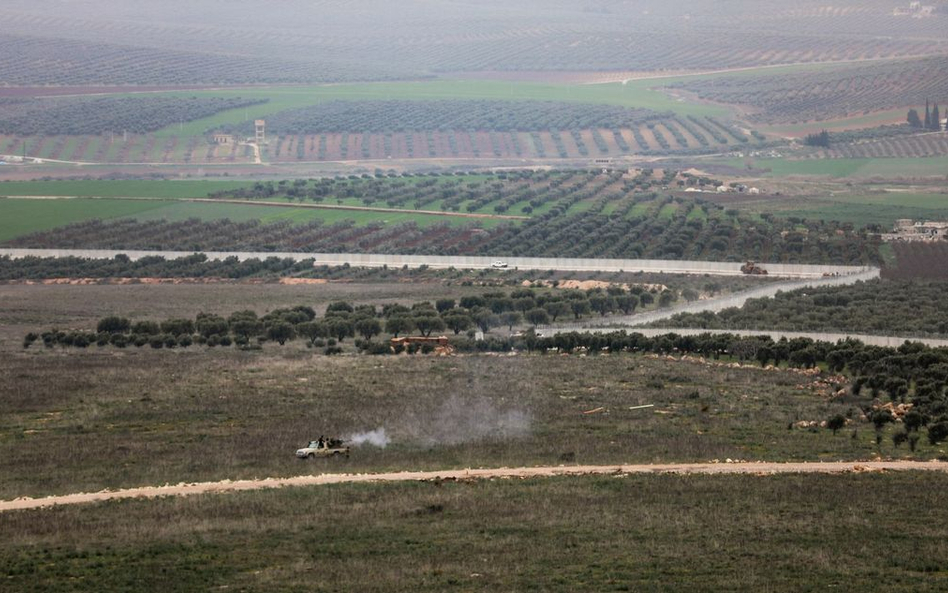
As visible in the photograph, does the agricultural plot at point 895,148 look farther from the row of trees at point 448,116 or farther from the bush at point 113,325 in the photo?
the bush at point 113,325

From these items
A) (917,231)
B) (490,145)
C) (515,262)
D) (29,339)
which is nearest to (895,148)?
(490,145)

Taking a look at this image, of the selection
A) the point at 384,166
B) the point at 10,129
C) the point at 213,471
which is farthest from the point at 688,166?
the point at 213,471

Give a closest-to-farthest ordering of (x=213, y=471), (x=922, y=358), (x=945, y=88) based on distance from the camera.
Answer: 1. (x=213, y=471)
2. (x=922, y=358)
3. (x=945, y=88)

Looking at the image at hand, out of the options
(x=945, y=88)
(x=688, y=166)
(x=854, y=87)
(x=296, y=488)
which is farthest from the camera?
(x=854, y=87)

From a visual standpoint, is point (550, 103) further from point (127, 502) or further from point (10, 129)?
point (127, 502)

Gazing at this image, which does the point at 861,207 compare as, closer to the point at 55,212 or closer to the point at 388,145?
the point at 55,212
